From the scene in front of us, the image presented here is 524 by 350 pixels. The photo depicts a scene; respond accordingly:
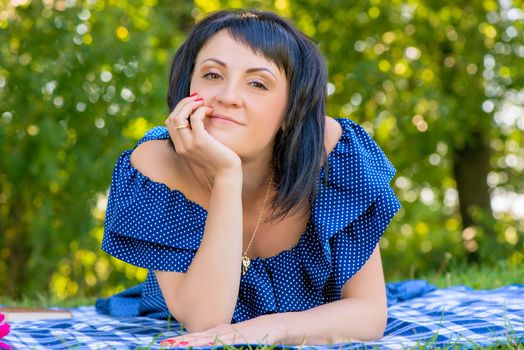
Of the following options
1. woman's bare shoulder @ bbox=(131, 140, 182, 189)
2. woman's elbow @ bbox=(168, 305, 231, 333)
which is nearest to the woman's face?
woman's bare shoulder @ bbox=(131, 140, 182, 189)

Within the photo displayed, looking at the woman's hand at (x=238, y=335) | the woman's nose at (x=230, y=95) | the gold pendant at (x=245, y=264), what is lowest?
the woman's hand at (x=238, y=335)

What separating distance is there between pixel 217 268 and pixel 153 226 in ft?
1.02

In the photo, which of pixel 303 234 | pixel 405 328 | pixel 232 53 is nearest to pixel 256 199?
pixel 303 234

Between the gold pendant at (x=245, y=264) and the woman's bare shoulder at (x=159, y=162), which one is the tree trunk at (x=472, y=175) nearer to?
the gold pendant at (x=245, y=264)

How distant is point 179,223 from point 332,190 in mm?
563

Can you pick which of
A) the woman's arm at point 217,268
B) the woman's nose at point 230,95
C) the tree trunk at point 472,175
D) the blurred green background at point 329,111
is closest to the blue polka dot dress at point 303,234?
the woman's arm at point 217,268

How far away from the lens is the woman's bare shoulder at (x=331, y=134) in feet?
9.09

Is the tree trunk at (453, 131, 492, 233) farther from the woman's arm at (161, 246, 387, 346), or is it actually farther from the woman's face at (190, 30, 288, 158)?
the woman's face at (190, 30, 288, 158)

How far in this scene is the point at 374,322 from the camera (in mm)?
2469

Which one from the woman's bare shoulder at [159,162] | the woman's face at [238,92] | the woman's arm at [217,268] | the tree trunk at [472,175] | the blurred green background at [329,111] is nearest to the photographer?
the woman's arm at [217,268]

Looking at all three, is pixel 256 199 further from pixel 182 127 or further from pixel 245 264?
pixel 182 127

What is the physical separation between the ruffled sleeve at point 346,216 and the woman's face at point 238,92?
32cm

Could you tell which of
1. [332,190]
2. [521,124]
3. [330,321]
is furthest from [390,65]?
[330,321]

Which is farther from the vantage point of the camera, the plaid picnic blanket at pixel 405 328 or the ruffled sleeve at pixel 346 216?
the ruffled sleeve at pixel 346 216
